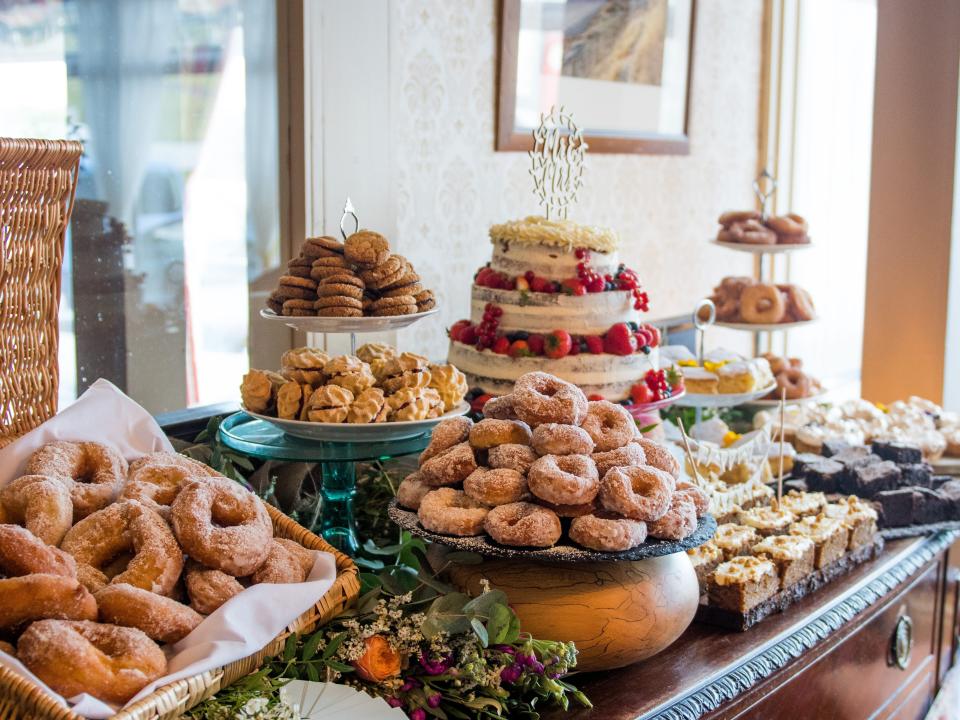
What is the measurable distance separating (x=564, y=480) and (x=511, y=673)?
0.79 feet

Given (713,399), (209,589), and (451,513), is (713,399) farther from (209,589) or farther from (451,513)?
(209,589)

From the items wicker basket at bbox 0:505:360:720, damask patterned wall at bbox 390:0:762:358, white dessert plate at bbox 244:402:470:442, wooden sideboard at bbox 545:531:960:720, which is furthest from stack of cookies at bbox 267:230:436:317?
damask patterned wall at bbox 390:0:762:358

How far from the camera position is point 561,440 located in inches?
54.6

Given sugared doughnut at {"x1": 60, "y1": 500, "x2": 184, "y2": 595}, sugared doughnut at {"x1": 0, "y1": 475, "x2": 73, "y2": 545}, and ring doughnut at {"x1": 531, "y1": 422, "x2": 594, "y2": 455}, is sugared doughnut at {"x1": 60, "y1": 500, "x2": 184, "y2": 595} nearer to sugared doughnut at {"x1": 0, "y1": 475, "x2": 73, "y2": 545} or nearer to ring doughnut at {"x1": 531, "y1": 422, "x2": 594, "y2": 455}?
sugared doughnut at {"x1": 0, "y1": 475, "x2": 73, "y2": 545}

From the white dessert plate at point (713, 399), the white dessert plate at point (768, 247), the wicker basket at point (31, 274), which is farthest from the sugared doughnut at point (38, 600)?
the white dessert plate at point (768, 247)

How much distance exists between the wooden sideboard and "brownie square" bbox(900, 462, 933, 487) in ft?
0.42

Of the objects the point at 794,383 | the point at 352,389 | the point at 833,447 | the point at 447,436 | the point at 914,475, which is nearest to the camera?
the point at 447,436

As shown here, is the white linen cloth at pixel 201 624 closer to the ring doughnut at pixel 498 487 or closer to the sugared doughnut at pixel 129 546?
the sugared doughnut at pixel 129 546

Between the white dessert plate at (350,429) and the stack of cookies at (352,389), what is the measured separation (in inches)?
0.4

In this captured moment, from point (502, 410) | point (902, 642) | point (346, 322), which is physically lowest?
point (902, 642)

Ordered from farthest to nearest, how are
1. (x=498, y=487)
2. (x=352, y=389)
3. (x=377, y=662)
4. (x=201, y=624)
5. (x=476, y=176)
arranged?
(x=476, y=176), (x=352, y=389), (x=498, y=487), (x=377, y=662), (x=201, y=624)

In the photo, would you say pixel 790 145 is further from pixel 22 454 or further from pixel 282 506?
pixel 22 454

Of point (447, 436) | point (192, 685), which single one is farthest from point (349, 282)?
point (192, 685)

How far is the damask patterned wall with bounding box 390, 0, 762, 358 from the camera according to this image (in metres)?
2.67
